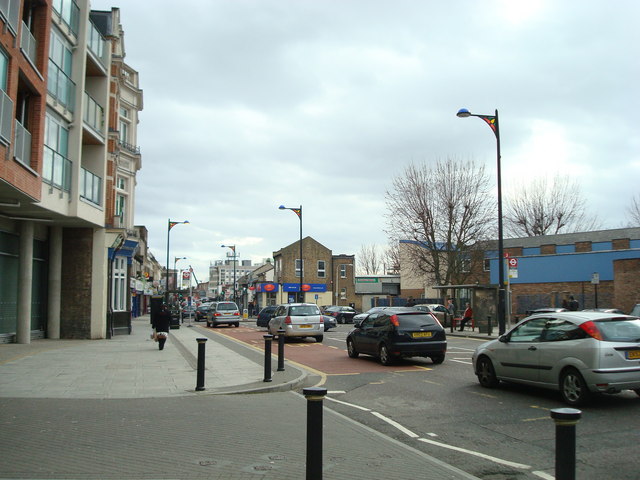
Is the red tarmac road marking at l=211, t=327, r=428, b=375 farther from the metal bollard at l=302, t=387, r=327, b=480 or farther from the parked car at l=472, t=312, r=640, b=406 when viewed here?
the metal bollard at l=302, t=387, r=327, b=480

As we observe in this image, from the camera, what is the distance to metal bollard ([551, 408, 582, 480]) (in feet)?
12.1

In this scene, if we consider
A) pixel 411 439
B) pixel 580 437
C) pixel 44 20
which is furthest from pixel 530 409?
pixel 44 20

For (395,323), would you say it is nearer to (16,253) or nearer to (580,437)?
(580,437)

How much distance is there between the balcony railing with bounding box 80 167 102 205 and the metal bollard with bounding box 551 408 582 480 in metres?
19.2

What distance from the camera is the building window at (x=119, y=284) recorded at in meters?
27.3

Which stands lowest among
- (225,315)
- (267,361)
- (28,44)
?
(225,315)

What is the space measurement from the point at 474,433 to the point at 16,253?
1731 centimetres

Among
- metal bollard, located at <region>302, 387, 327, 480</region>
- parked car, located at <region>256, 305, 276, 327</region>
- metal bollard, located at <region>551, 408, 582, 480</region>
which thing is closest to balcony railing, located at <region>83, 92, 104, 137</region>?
parked car, located at <region>256, 305, 276, 327</region>

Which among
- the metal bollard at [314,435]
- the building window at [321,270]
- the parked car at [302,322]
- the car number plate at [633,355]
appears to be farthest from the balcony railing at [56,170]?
the building window at [321,270]

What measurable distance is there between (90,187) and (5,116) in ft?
26.7

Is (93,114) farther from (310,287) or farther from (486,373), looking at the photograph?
(310,287)

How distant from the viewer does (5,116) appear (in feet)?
42.8

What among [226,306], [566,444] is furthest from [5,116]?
[226,306]

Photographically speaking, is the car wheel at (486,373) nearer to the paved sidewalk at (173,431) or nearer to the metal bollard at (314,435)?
the paved sidewalk at (173,431)
